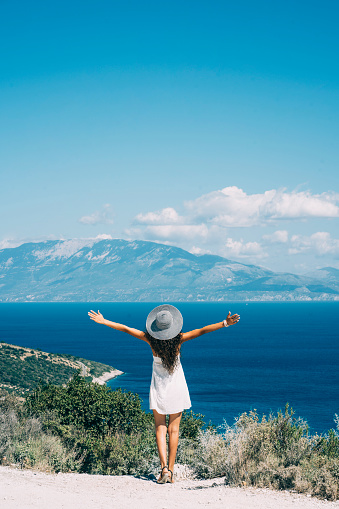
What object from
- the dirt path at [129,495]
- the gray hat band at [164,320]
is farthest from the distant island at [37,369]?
the gray hat band at [164,320]

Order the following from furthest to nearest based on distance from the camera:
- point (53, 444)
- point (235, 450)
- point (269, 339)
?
point (269, 339) < point (53, 444) < point (235, 450)

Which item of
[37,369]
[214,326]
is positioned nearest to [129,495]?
[214,326]

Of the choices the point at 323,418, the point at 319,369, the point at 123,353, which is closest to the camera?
the point at 323,418

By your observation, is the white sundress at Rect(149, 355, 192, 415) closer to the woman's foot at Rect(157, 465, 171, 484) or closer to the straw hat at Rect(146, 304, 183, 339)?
the straw hat at Rect(146, 304, 183, 339)

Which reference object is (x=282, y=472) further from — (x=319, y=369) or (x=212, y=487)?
(x=319, y=369)

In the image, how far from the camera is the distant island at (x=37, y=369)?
6627 cm

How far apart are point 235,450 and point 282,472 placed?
0.85 m

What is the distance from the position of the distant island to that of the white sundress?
184 ft

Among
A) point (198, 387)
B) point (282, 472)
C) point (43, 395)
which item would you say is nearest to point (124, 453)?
point (282, 472)

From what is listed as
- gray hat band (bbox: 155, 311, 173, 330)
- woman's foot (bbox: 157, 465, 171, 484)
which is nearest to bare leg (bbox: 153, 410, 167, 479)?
woman's foot (bbox: 157, 465, 171, 484)

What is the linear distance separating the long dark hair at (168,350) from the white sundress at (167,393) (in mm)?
86

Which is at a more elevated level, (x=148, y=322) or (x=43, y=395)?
(x=148, y=322)

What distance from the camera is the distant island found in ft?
217

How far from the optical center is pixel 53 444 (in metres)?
9.76
